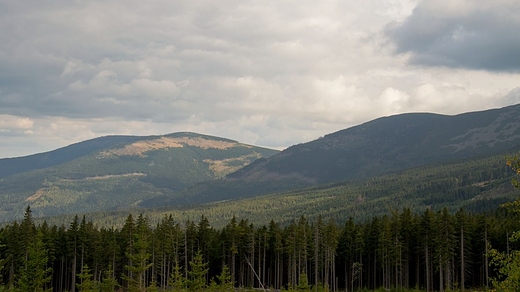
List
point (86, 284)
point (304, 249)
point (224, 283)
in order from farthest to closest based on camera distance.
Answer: point (304, 249) < point (224, 283) < point (86, 284)

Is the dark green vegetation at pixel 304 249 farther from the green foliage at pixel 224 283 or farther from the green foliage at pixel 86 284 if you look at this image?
the green foliage at pixel 86 284

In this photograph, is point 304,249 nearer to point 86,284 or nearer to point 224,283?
point 224,283

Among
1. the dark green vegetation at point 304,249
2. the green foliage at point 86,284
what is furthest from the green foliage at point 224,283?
the green foliage at point 86,284

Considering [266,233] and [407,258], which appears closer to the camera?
[407,258]

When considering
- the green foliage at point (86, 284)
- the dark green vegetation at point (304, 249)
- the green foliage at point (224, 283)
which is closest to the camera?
the green foliage at point (86, 284)

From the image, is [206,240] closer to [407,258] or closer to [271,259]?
[271,259]

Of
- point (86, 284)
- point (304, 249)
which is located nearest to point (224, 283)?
point (86, 284)

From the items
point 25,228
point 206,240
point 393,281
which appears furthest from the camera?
point 206,240

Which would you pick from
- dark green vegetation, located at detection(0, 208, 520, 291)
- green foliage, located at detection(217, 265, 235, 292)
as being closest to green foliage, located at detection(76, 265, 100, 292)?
green foliage, located at detection(217, 265, 235, 292)

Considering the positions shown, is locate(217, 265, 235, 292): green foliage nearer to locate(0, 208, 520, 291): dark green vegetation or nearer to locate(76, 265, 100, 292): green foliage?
locate(0, 208, 520, 291): dark green vegetation

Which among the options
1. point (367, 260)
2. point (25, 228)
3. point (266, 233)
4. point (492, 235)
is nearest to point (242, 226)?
point (266, 233)

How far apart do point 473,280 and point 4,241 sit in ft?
273

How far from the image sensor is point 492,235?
296 ft

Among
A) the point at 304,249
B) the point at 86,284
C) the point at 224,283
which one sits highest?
the point at 86,284
